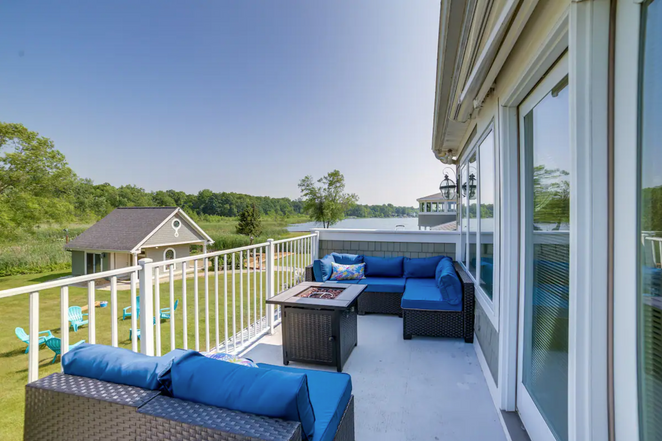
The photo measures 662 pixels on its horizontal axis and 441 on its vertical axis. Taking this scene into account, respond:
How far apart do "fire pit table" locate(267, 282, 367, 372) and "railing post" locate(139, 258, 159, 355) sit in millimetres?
1054

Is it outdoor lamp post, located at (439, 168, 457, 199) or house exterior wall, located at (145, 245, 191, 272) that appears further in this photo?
house exterior wall, located at (145, 245, 191, 272)

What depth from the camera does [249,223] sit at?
27000mm

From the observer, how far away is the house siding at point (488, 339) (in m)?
2.51

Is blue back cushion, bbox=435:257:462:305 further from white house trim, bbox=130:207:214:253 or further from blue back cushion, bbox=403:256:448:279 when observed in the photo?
white house trim, bbox=130:207:214:253

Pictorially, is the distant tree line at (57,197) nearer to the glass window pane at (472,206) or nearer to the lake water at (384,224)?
the lake water at (384,224)

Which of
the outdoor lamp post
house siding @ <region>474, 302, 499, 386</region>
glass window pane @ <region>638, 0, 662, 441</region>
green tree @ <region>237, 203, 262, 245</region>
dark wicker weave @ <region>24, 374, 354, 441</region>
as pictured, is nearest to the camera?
glass window pane @ <region>638, 0, 662, 441</region>

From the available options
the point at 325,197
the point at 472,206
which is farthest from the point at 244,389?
the point at 325,197

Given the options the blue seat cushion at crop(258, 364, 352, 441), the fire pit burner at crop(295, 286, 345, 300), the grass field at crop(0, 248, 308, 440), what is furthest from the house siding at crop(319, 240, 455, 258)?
the blue seat cushion at crop(258, 364, 352, 441)

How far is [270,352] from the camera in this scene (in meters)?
3.40

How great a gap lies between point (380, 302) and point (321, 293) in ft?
5.54

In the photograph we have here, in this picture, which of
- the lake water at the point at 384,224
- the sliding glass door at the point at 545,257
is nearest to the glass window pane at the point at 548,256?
the sliding glass door at the point at 545,257

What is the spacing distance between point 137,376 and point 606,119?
199cm

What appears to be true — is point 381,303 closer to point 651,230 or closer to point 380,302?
point 380,302

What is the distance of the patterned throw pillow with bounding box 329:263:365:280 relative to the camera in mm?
4789
